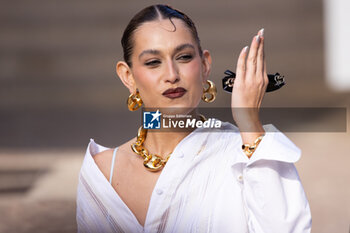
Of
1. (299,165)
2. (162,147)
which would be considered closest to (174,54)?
(162,147)

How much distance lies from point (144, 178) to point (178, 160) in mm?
135

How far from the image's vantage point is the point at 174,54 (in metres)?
1.40

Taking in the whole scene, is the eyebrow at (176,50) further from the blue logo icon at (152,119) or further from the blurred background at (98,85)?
the blurred background at (98,85)

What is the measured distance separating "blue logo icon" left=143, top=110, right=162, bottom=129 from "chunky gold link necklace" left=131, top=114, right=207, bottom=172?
0.13 feet

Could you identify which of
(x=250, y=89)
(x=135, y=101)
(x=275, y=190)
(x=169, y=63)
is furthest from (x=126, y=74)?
(x=275, y=190)

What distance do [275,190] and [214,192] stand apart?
230 millimetres

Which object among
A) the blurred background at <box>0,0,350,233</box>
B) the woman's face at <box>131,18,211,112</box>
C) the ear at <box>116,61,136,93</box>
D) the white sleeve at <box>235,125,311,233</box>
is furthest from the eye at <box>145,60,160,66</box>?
the blurred background at <box>0,0,350,233</box>

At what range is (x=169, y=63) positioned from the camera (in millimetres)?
1392

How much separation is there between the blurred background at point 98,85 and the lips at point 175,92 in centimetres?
100

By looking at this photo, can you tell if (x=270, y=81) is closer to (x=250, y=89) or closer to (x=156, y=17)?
(x=250, y=89)

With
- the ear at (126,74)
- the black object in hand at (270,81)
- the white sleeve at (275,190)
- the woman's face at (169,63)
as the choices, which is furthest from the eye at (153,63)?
the white sleeve at (275,190)

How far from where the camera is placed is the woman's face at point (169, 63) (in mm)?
1396

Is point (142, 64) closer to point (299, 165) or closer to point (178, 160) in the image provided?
point (178, 160)

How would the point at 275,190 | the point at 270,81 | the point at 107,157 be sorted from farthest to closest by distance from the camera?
the point at 107,157
the point at 270,81
the point at 275,190
